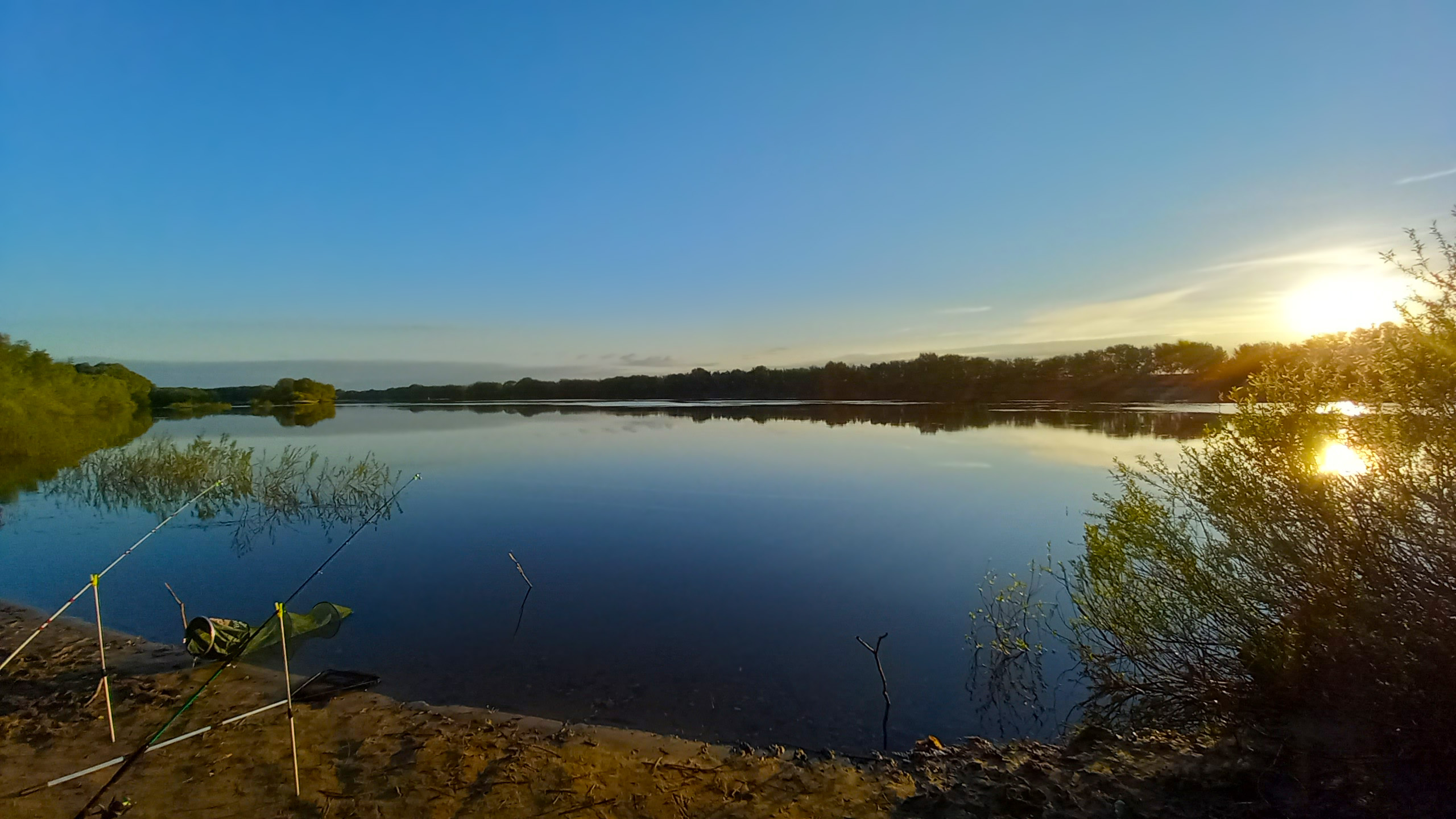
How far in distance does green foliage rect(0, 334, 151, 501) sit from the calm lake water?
10.4m

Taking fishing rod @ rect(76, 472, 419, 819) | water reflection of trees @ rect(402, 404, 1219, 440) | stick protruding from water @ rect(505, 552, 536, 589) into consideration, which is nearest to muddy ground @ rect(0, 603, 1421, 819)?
fishing rod @ rect(76, 472, 419, 819)

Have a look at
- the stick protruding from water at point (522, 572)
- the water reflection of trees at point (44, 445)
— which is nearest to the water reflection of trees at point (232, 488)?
the water reflection of trees at point (44, 445)

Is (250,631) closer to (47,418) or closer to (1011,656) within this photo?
(1011,656)

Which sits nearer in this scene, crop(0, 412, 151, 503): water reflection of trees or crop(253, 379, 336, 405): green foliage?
crop(0, 412, 151, 503): water reflection of trees

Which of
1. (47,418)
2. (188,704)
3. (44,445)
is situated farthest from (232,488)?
(47,418)

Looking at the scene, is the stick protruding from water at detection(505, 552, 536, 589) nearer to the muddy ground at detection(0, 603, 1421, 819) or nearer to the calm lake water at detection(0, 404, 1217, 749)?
the calm lake water at detection(0, 404, 1217, 749)

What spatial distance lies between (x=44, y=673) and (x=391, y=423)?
4430 centimetres

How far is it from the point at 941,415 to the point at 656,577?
127 feet

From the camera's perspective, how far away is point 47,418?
3247cm

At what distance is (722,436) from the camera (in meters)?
31.7

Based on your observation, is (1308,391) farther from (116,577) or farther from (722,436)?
(722,436)

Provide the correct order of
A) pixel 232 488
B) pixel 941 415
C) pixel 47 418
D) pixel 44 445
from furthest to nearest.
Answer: pixel 941 415
pixel 47 418
pixel 44 445
pixel 232 488

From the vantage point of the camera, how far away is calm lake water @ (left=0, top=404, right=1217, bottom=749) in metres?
6.16

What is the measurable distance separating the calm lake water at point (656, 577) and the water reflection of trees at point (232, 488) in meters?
0.70
